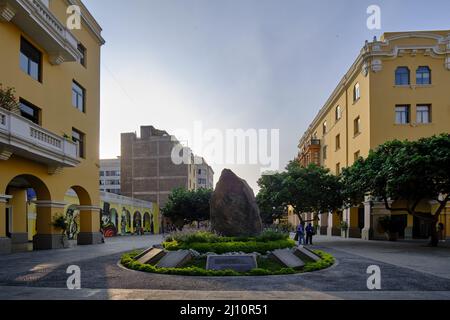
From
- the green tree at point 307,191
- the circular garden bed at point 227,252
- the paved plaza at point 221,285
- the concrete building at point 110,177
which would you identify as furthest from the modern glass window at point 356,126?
the concrete building at point 110,177

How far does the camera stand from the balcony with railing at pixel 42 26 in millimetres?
17797

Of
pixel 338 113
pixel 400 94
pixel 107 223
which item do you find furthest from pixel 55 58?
pixel 338 113

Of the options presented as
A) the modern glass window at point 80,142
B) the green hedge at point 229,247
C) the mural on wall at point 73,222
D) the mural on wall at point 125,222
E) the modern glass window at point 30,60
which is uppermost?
the modern glass window at point 30,60

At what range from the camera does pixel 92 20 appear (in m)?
27.8

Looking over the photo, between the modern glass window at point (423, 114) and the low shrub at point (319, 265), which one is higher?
the modern glass window at point (423, 114)

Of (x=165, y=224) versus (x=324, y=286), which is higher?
(x=324, y=286)

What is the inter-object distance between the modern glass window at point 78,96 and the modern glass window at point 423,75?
1031 inches

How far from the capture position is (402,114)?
31.9 metres

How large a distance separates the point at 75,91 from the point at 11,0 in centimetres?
910

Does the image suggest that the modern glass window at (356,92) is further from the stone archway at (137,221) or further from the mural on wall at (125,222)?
the stone archway at (137,221)

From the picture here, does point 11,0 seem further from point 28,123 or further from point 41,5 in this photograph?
point 28,123

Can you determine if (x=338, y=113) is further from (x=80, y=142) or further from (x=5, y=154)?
(x=5, y=154)

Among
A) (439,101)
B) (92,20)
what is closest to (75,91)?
(92,20)

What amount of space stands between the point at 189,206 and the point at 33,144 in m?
30.0
